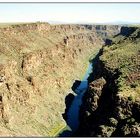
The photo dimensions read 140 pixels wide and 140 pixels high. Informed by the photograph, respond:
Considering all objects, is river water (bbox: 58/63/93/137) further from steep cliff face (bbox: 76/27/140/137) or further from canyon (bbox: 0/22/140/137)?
steep cliff face (bbox: 76/27/140/137)

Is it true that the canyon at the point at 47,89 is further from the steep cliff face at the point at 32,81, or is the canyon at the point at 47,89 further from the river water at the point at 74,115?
the river water at the point at 74,115

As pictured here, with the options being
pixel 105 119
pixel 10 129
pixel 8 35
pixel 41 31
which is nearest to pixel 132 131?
pixel 105 119

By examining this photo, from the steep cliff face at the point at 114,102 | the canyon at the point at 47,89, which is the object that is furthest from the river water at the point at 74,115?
the steep cliff face at the point at 114,102

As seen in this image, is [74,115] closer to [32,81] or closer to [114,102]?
[32,81]

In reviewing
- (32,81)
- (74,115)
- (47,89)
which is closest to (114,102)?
(74,115)

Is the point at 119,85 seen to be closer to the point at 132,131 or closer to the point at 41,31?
the point at 132,131

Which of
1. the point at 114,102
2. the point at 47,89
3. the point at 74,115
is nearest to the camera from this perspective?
the point at 114,102
